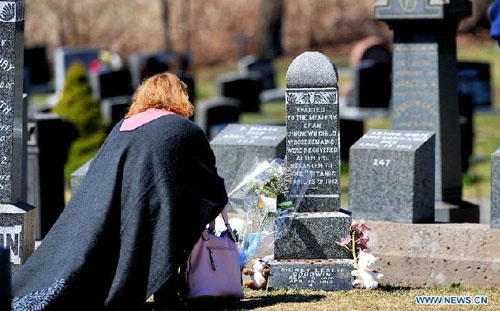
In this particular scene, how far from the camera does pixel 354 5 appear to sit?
139ft

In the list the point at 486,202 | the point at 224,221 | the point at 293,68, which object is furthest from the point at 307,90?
the point at 486,202

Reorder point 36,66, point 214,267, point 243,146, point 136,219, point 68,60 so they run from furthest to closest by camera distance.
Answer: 1. point 36,66
2. point 68,60
3. point 243,146
4. point 214,267
5. point 136,219

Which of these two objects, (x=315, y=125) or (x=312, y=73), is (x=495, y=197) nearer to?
(x=315, y=125)

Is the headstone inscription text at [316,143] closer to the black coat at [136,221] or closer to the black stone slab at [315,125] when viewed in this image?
the black stone slab at [315,125]

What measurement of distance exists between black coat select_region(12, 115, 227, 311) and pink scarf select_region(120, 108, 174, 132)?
4 cm

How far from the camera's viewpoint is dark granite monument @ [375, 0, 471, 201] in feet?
47.3

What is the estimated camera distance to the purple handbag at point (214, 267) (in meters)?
9.40

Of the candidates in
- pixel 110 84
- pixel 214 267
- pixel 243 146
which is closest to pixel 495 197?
pixel 243 146

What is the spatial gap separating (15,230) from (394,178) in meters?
3.38

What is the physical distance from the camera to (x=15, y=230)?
1044 centimetres

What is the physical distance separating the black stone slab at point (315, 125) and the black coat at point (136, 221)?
133 centimetres

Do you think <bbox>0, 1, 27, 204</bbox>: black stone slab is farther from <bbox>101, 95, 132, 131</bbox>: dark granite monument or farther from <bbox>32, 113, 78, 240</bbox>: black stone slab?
<bbox>101, 95, 132, 131</bbox>: dark granite monument

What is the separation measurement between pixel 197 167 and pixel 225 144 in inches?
140

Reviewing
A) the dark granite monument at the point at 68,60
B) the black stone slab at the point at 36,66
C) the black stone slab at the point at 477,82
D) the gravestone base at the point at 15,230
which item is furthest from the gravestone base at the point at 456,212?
the black stone slab at the point at 36,66
